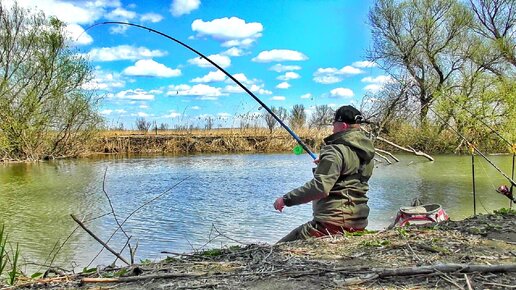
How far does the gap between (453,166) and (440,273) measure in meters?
17.1

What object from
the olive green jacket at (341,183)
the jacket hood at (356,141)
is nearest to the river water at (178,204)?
the olive green jacket at (341,183)

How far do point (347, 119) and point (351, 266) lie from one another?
4.98 feet

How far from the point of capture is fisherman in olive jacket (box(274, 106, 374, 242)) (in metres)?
3.81

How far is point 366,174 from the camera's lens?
414cm

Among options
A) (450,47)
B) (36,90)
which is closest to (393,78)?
(450,47)

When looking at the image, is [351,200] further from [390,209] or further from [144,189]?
[144,189]

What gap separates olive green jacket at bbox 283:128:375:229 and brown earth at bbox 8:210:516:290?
1.07 feet

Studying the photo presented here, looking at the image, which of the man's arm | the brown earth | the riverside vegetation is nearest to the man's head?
the man's arm

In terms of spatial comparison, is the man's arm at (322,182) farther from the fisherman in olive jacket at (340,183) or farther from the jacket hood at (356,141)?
the jacket hood at (356,141)

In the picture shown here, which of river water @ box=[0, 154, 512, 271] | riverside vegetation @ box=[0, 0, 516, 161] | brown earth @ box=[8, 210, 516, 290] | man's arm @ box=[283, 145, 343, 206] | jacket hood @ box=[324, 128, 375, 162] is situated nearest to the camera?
brown earth @ box=[8, 210, 516, 290]

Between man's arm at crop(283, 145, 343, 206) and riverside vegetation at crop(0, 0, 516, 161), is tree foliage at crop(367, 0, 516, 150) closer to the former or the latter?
riverside vegetation at crop(0, 0, 516, 161)

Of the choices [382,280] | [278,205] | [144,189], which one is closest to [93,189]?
[144,189]

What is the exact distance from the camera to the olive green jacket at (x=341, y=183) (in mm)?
3791

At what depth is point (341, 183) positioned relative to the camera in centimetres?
400
